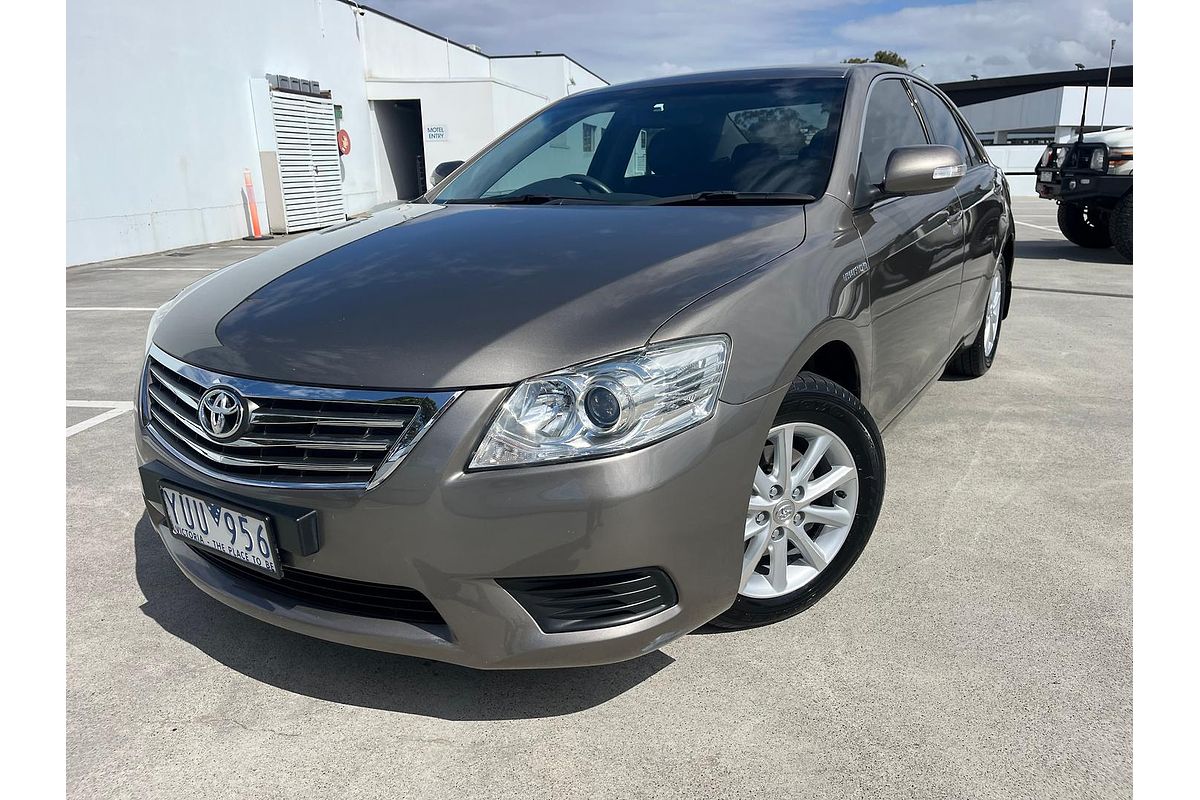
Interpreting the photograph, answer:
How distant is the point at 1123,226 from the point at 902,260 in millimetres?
8470

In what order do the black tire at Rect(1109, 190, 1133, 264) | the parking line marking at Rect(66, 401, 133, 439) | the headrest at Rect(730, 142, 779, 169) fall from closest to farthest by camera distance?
1. the headrest at Rect(730, 142, 779, 169)
2. the parking line marking at Rect(66, 401, 133, 439)
3. the black tire at Rect(1109, 190, 1133, 264)

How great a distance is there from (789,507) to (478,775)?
101 cm

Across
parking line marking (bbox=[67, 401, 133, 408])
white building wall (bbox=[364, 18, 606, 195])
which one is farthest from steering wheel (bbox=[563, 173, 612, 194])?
white building wall (bbox=[364, 18, 606, 195])

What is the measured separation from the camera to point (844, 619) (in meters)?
2.42

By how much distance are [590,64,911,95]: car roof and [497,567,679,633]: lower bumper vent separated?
214 cm

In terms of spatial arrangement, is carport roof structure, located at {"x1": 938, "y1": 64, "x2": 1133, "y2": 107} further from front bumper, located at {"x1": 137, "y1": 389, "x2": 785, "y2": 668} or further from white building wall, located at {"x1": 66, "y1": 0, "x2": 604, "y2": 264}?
front bumper, located at {"x1": 137, "y1": 389, "x2": 785, "y2": 668}

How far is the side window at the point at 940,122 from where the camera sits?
3.85 metres

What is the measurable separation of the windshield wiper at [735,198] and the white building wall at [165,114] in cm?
1069

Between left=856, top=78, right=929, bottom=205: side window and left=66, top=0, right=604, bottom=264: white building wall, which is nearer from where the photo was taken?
left=856, top=78, right=929, bottom=205: side window

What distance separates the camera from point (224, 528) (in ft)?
6.48

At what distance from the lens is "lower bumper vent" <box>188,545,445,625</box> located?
1896 mm

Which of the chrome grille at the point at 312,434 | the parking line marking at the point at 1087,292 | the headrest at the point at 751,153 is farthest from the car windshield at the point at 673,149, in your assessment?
the parking line marking at the point at 1087,292
